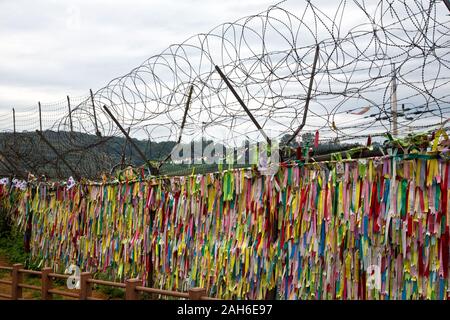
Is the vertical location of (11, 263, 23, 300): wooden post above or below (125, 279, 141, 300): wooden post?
below

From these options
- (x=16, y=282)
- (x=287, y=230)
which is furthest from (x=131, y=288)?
(x=16, y=282)

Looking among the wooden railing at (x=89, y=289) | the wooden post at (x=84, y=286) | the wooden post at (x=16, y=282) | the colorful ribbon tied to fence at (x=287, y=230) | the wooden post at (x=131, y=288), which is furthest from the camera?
the wooden post at (x=16, y=282)

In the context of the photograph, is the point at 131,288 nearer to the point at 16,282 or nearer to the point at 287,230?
the point at 287,230

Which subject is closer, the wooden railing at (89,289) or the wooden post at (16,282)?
the wooden railing at (89,289)

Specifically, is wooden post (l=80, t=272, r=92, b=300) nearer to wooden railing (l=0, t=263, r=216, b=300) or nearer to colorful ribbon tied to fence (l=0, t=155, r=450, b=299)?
wooden railing (l=0, t=263, r=216, b=300)

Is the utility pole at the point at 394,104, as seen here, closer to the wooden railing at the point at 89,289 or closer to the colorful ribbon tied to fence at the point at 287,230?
the colorful ribbon tied to fence at the point at 287,230

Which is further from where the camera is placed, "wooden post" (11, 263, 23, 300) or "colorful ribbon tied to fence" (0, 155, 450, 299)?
"wooden post" (11, 263, 23, 300)

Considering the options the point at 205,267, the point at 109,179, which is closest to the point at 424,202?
the point at 205,267

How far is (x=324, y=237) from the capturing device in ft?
16.9

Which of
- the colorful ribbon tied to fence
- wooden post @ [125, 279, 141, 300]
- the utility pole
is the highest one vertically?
the utility pole

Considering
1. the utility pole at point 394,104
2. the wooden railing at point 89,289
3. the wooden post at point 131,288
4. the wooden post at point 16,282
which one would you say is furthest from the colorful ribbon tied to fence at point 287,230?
the wooden post at point 16,282

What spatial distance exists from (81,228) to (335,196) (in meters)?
5.27

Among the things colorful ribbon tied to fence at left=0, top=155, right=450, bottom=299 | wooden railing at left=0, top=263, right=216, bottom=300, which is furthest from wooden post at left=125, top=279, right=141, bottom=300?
colorful ribbon tied to fence at left=0, top=155, right=450, bottom=299

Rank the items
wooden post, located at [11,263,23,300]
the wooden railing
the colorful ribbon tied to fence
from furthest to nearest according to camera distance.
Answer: wooden post, located at [11,263,23,300] → the wooden railing → the colorful ribbon tied to fence
